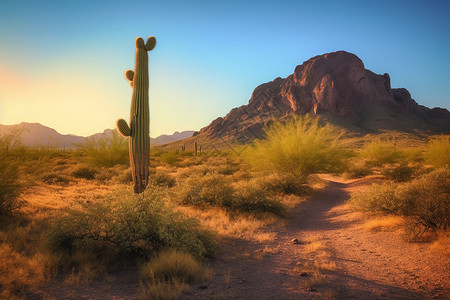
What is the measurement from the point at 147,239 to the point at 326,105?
90142 millimetres

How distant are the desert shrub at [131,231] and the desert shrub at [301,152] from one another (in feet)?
24.6

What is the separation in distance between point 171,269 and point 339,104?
91078 mm

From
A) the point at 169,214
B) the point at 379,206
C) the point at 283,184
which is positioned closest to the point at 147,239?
the point at 169,214

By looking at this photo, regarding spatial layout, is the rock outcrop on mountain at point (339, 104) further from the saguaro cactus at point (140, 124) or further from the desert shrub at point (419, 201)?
the desert shrub at point (419, 201)

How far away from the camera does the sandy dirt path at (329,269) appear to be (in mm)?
3309

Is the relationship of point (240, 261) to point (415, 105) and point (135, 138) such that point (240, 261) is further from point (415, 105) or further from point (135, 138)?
point (415, 105)

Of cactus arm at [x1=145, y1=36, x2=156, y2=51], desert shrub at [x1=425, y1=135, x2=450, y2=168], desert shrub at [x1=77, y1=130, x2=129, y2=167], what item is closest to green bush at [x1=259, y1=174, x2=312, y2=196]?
cactus arm at [x1=145, y1=36, x2=156, y2=51]

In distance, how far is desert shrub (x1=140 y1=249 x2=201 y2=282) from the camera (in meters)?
3.55

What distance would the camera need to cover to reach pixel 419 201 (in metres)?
5.46

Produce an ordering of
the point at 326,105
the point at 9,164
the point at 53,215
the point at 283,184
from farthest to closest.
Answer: the point at 326,105
the point at 283,184
the point at 53,215
the point at 9,164

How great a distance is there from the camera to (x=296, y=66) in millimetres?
117688

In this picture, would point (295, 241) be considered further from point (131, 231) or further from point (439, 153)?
point (439, 153)

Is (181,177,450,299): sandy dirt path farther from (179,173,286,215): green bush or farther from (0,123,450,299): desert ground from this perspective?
(179,173,286,215): green bush

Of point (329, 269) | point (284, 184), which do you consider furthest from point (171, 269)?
point (284, 184)
